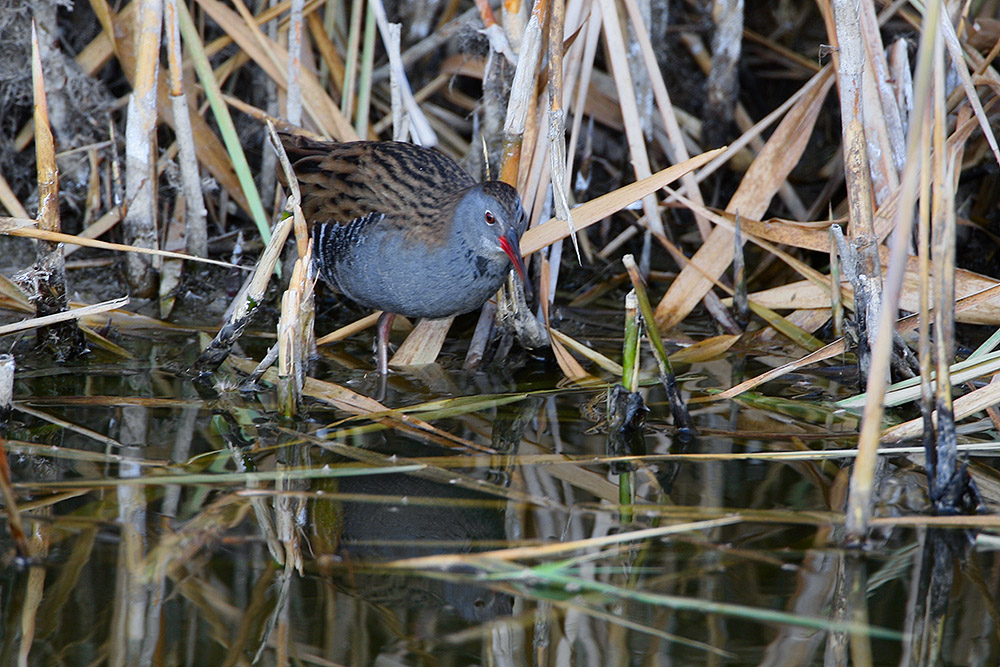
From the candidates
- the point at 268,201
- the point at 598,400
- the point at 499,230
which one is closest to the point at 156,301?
the point at 268,201

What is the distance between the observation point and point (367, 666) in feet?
5.77

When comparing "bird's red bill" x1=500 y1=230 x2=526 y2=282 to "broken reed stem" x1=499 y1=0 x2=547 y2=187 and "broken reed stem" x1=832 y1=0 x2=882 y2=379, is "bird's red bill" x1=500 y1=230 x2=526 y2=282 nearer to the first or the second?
"broken reed stem" x1=499 y1=0 x2=547 y2=187

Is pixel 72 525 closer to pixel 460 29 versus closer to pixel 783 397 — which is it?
pixel 783 397

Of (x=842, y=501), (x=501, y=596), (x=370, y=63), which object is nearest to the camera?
(x=501, y=596)

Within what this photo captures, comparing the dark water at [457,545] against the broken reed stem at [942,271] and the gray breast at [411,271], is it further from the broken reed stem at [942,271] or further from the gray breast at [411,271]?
the gray breast at [411,271]

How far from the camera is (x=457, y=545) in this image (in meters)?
2.14

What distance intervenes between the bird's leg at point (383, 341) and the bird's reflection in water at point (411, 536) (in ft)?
2.75

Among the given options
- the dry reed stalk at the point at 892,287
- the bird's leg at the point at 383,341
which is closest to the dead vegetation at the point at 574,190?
the dry reed stalk at the point at 892,287

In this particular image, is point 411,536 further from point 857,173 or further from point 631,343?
point 857,173

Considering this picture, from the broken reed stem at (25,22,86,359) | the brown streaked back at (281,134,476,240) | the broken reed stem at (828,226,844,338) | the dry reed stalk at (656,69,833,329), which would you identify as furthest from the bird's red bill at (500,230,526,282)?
the broken reed stem at (25,22,86,359)

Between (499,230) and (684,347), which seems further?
(684,347)

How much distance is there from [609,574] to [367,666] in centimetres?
55

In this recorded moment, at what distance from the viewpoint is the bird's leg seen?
3244 millimetres

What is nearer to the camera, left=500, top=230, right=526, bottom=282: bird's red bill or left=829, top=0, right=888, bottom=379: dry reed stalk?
left=829, top=0, right=888, bottom=379: dry reed stalk
